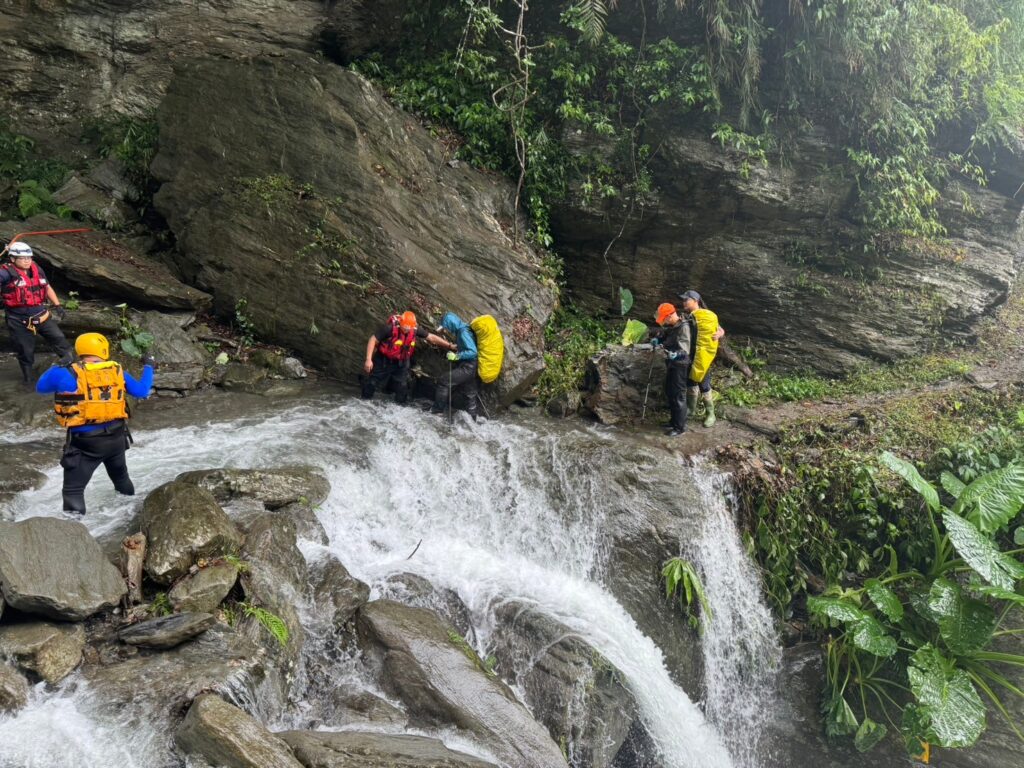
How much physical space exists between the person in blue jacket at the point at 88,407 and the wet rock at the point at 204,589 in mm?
1768

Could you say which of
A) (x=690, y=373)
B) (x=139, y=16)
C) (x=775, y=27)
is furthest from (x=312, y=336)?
(x=775, y=27)

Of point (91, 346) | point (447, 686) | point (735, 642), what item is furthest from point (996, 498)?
point (91, 346)

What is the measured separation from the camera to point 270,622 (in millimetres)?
5570

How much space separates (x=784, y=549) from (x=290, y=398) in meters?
7.85

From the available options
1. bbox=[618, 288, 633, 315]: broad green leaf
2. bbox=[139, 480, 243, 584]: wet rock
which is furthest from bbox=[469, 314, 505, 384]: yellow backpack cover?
bbox=[139, 480, 243, 584]: wet rock

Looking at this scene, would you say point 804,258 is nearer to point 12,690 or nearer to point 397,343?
point 397,343

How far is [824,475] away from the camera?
28.6 ft

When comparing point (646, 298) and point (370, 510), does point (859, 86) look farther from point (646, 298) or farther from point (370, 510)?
point (370, 510)

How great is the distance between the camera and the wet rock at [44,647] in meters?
4.57

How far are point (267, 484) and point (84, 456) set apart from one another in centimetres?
186

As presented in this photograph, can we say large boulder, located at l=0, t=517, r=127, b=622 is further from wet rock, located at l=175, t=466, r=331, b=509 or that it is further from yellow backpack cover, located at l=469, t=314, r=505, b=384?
yellow backpack cover, located at l=469, t=314, r=505, b=384

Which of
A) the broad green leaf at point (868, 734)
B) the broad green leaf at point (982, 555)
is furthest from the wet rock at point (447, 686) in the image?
the broad green leaf at point (982, 555)

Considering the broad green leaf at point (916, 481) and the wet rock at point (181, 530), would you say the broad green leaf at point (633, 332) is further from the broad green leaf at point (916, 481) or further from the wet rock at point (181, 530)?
the wet rock at point (181, 530)

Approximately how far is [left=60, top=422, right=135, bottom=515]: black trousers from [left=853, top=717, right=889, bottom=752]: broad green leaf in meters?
8.88
